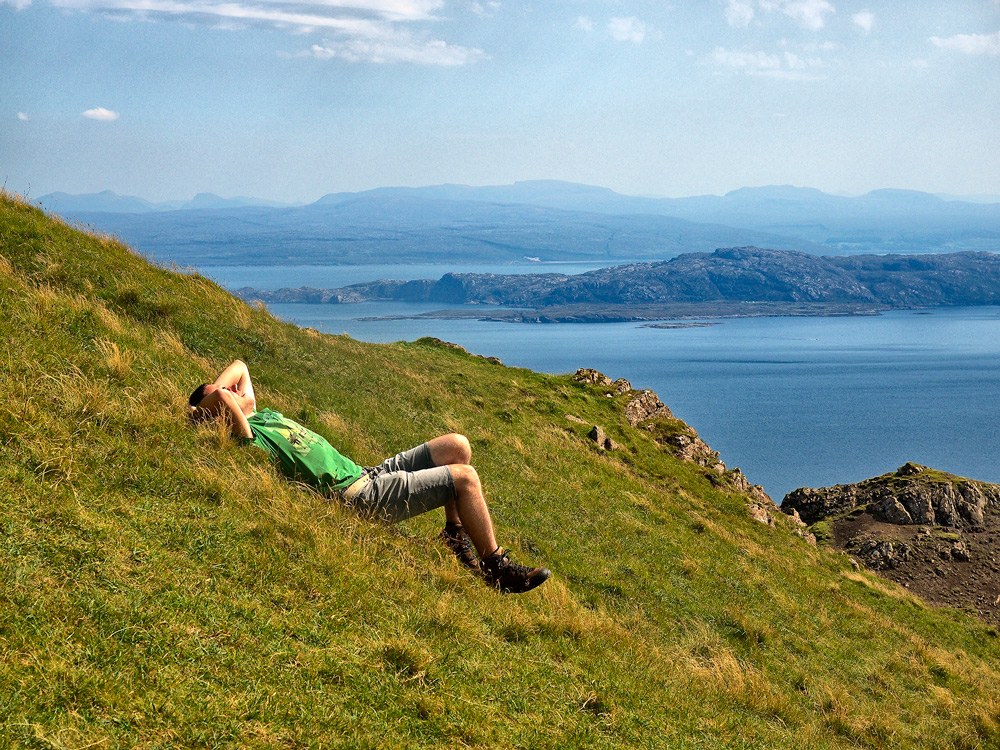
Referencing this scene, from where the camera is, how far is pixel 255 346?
13.9 metres

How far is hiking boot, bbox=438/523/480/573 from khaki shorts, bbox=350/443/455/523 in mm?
481

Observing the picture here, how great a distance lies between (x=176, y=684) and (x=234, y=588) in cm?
105

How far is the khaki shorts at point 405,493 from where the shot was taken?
635 cm

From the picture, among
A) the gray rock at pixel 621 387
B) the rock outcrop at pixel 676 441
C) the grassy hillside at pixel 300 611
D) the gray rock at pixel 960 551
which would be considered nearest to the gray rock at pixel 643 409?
the rock outcrop at pixel 676 441

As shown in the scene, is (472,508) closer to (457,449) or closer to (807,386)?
(457,449)

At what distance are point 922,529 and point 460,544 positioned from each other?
24.6 meters

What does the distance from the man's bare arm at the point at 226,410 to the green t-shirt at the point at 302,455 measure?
15 centimetres

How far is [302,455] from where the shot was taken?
6.57 meters

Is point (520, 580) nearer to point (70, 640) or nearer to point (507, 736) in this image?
point (507, 736)

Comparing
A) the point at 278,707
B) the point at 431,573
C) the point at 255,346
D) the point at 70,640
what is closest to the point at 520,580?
the point at 431,573

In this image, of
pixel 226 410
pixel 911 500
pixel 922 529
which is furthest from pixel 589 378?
pixel 226 410

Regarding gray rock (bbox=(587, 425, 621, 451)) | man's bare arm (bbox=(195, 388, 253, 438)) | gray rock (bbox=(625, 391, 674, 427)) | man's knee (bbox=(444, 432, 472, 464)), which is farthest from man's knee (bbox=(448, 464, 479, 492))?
gray rock (bbox=(625, 391, 674, 427))

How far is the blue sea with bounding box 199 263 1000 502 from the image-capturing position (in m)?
75.8

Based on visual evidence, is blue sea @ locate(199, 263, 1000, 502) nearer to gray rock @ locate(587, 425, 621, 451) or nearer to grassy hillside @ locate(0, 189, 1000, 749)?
gray rock @ locate(587, 425, 621, 451)
